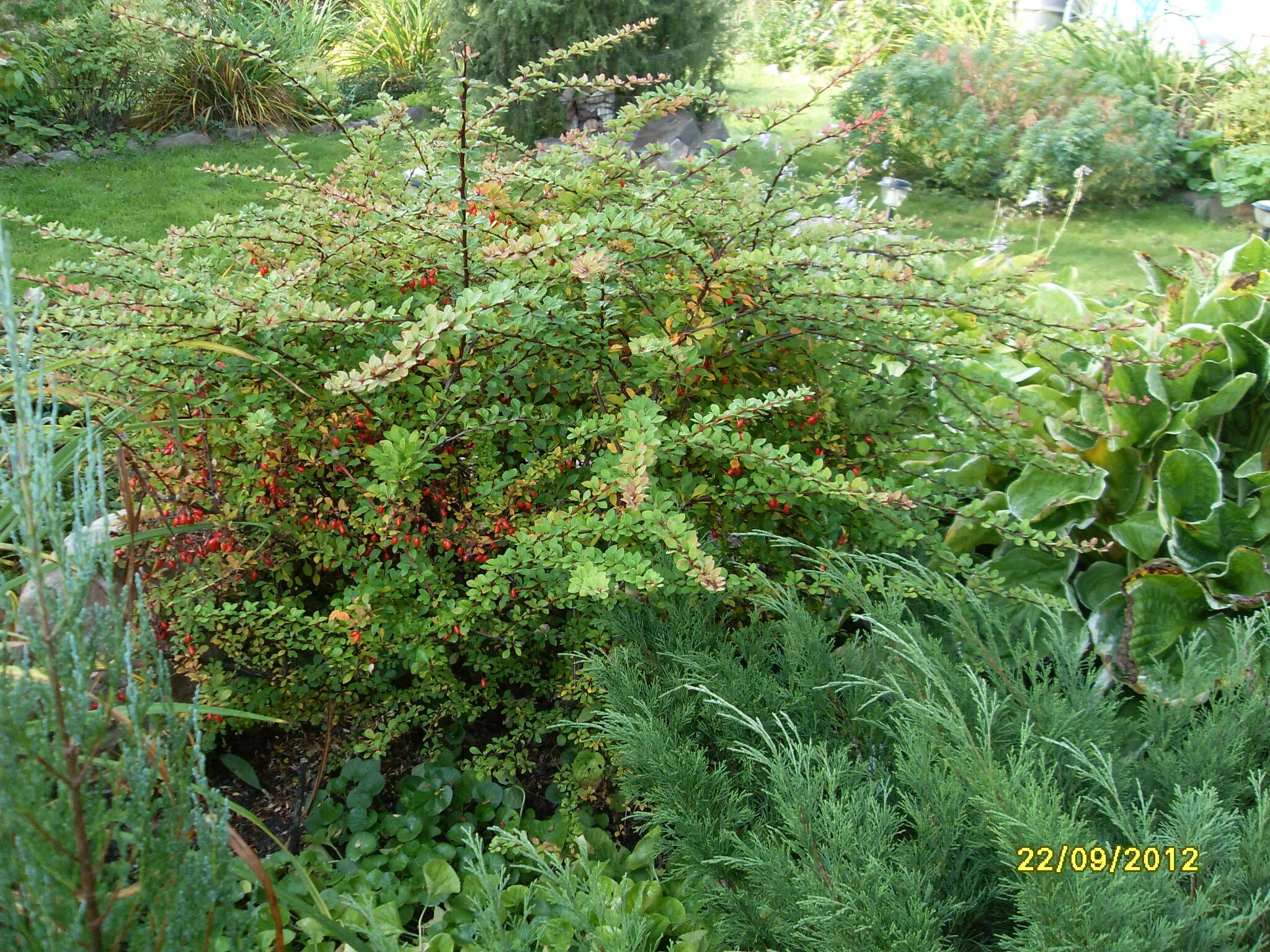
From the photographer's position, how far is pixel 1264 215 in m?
6.22

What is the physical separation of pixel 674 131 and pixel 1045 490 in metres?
6.19

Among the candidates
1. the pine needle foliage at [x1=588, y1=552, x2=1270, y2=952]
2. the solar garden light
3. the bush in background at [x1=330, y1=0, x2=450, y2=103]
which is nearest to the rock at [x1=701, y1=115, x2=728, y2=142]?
the bush in background at [x1=330, y1=0, x2=450, y2=103]

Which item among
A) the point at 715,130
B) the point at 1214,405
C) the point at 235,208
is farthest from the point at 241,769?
the point at 715,130

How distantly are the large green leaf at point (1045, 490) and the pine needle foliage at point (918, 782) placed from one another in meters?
0.48

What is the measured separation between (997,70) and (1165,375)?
20.0 ft

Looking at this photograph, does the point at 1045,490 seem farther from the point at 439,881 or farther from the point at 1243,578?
the point at 439,881

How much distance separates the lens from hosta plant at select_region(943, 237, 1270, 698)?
7.70 feet

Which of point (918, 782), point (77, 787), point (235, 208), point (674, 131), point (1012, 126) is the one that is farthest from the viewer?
point (674, 131)

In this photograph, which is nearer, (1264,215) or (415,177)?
(415,177)

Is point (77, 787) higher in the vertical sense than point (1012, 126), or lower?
lower

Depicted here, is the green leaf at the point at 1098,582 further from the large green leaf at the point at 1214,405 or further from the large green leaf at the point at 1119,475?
the large green leaf at the point at 1214,405

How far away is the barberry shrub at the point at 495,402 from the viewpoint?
205cm

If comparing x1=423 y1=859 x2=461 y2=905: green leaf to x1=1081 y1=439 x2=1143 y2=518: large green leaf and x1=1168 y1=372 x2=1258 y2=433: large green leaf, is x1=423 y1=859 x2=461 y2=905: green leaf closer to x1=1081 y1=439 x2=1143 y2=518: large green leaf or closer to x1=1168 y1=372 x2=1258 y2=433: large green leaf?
x1=1081 y1=439 x2=1143 y2=518: large green leaf

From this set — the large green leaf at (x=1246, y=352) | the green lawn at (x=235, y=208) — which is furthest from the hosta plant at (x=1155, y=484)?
the green lawn at (x=235, y=208)
